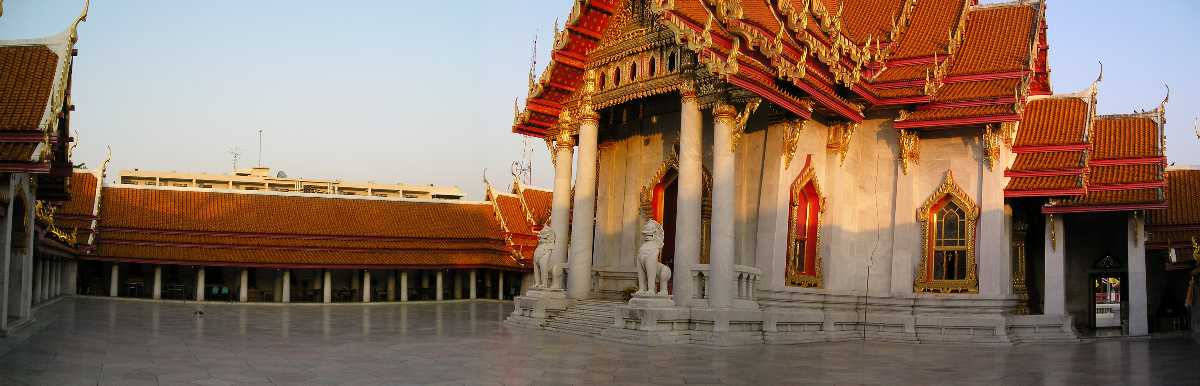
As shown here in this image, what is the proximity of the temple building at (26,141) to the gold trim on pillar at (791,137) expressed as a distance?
12.3 meters

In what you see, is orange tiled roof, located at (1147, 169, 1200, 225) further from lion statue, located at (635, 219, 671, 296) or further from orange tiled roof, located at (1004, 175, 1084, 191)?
lion statue, located at (635, 219, 671, 296)

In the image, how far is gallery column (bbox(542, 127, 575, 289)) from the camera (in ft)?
70.3

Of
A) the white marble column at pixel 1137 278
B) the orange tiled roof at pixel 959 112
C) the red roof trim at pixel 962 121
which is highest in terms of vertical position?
the orange tiled roof at pixel 959 112

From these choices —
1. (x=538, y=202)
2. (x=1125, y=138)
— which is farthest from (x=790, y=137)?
(x=538, y=202)

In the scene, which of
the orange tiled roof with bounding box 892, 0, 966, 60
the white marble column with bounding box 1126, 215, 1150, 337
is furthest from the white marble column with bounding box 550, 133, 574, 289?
the white marble column with bounding box 1126, 215, 1150, 337

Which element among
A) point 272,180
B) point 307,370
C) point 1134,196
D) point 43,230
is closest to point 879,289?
point 1134,196

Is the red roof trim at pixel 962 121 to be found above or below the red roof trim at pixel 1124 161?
above

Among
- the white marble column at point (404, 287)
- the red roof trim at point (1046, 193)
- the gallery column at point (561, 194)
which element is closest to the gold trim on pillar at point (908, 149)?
the red roof trim at point (1046, 193)

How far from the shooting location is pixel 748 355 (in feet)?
48.3

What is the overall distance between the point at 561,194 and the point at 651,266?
207 inches

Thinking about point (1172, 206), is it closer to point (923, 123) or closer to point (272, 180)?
point (923, 123)

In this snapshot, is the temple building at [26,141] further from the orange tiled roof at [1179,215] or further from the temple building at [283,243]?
the orange tiled roof at [1179,215]

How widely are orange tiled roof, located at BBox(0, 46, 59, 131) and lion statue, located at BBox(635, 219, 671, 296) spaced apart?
9598 mm

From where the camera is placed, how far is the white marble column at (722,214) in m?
17.0
